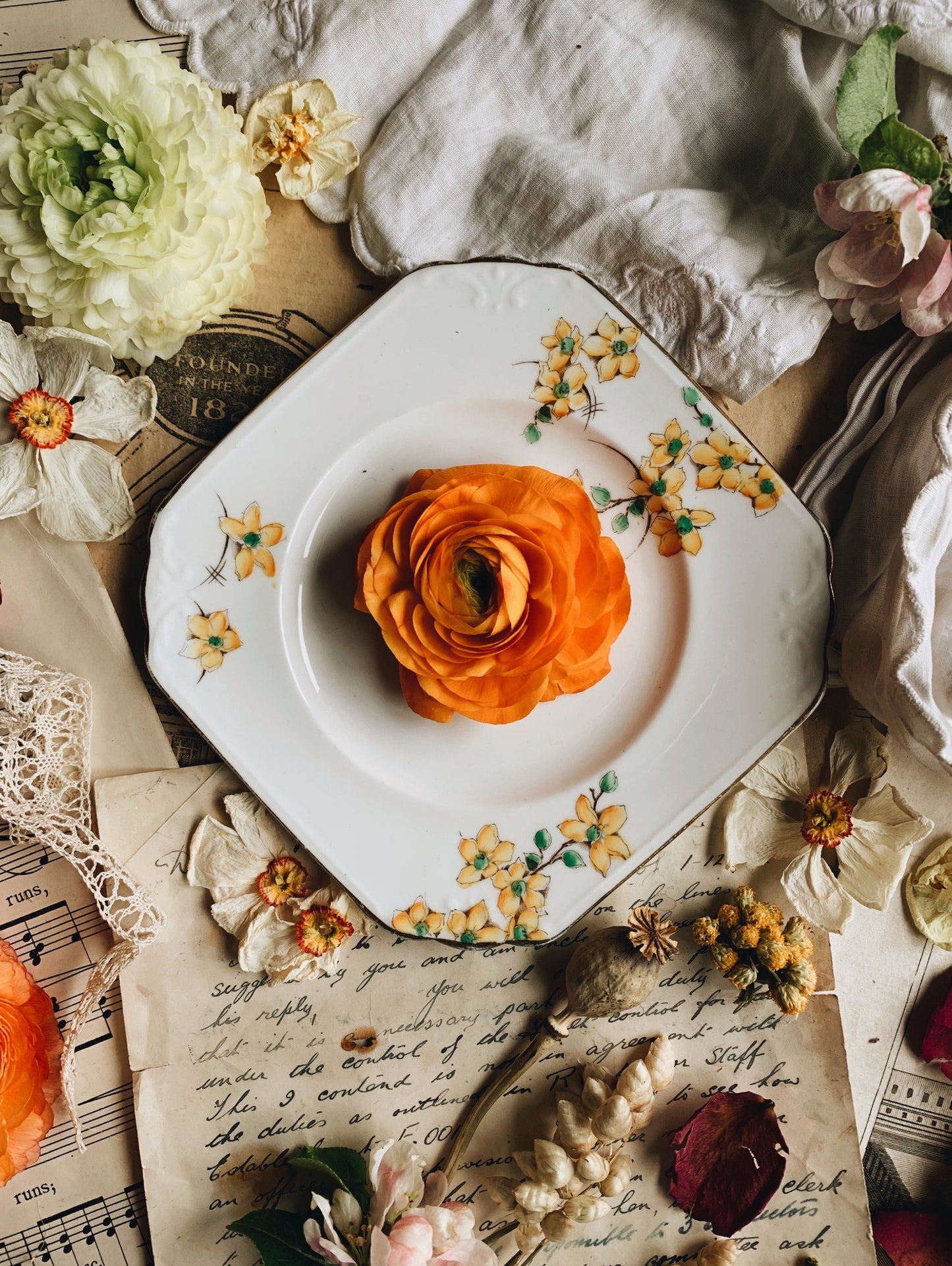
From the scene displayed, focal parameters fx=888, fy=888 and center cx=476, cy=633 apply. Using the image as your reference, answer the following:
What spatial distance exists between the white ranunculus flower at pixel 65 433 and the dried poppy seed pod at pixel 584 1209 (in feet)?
1.96

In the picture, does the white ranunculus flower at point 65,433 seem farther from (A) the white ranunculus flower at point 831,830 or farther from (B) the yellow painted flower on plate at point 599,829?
(A) the white ranunculus flower at point 831,830

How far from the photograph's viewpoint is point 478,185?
0.67 meters

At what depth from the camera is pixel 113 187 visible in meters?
0.58

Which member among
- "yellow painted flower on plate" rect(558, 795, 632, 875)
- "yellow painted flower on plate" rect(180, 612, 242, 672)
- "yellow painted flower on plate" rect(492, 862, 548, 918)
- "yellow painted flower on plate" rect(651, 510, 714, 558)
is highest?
"yellow painted flower on plate" rect(651, 510, 714, 558)

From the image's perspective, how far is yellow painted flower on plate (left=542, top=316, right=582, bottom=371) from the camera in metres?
0.66

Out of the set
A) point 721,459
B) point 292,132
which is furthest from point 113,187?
point 721,459

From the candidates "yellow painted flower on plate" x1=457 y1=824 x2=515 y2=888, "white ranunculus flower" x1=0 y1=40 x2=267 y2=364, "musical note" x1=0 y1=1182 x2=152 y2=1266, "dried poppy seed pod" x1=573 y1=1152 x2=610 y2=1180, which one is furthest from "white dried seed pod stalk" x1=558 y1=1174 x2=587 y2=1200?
"white ranunculus flower" x1=0 y1=40 x2=267 y2=364

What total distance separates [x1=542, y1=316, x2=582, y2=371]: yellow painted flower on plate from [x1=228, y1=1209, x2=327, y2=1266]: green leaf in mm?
669

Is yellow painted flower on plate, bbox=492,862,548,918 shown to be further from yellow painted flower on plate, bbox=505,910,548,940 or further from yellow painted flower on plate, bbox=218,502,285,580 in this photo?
yellow painted flower on plate, bbox=218,502,285,580

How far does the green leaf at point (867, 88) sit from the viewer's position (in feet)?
1.91

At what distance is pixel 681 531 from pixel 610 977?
0.34 m

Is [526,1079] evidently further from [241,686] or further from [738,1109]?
[241,686]

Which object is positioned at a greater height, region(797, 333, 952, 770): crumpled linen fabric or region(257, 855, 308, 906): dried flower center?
region(797, 333, 952, 770): crumpled linen fabric

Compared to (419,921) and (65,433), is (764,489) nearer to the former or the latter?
(419,921)
